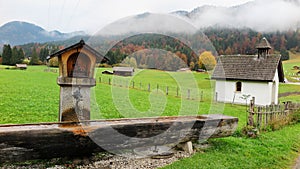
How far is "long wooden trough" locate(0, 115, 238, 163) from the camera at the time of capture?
429cm

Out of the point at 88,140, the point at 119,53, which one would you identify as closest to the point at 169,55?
the point at 119,53

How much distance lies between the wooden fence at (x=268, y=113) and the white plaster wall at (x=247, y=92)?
8639 mm

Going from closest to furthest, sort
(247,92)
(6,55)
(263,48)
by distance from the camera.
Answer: (247,92) < (263,48) < (6,55)

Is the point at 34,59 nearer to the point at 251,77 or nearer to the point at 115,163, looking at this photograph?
the point at 251,77

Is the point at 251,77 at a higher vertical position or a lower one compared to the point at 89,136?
higher

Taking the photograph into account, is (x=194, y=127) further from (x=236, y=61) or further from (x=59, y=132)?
(x=236, y=61)

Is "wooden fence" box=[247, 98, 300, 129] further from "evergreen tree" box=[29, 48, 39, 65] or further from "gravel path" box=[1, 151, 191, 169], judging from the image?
"evergreen tree" box=[29, 48, 39, 65]

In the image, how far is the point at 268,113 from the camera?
10.1 metres

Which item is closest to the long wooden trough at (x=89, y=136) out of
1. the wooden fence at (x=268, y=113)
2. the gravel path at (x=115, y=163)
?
the gravel path at (x=115, y=163)

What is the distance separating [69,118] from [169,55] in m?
10.5

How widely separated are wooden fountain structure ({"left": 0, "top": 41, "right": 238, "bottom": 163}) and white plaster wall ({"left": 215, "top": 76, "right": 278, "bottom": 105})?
15834 mm

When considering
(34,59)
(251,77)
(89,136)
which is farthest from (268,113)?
(34,59)

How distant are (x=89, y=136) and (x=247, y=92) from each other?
62.1ft

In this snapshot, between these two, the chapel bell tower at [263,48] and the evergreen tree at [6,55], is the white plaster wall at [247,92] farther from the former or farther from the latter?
the evergreen tree at [6,55]
